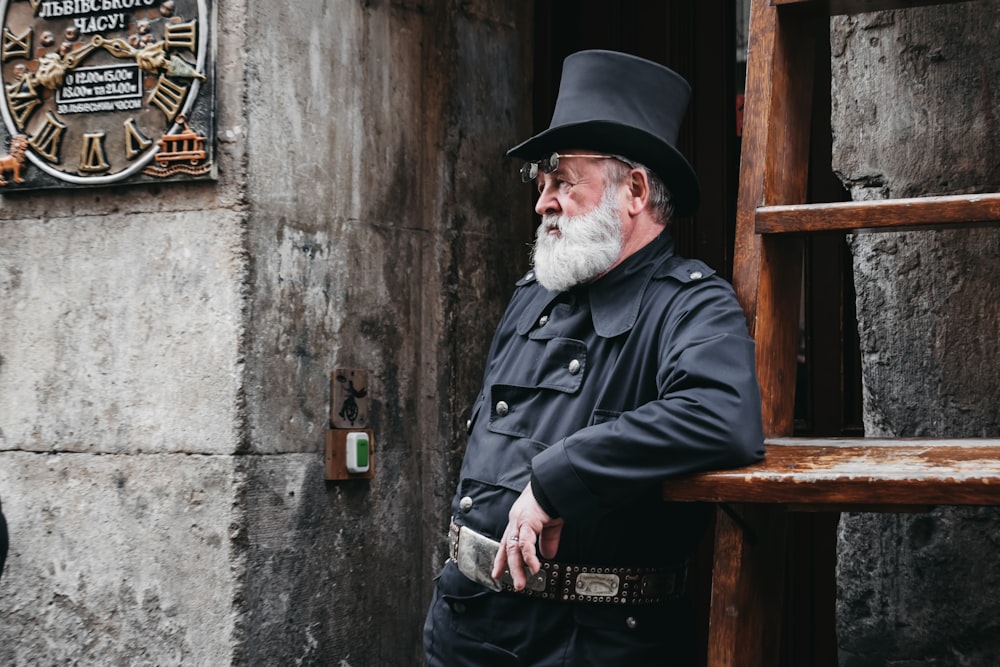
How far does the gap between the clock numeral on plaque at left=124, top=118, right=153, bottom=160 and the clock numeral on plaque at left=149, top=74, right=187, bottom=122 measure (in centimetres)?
9

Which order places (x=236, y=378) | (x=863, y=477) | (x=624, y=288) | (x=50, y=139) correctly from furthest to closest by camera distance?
1. (x=50, y=139)
2. (x=236, y=378)
3. (x=624, y=288)
4. (x=863, y=477)

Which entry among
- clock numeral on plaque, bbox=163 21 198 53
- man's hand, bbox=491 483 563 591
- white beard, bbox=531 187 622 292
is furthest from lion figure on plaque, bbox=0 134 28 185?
man's hand, bbox=491 483 563 591

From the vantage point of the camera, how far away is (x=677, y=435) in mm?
2129

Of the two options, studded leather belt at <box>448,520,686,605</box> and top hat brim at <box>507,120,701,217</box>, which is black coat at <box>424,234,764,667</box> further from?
top hat brim at <box>507,120,701,217</box>

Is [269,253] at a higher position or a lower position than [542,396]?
higher

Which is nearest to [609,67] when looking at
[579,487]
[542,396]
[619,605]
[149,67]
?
[542,396]

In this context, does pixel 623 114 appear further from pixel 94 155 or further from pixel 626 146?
pixel 94 155

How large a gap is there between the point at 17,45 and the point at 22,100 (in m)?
0.16

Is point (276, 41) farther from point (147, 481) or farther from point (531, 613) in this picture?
point (531, 613)

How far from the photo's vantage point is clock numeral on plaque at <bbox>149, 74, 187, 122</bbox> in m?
3.29

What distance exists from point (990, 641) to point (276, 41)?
2352 mm

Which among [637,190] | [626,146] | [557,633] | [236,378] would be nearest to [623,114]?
[626,146]

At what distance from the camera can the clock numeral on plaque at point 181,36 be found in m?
3.28

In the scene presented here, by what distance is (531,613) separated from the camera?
2.49 meters
